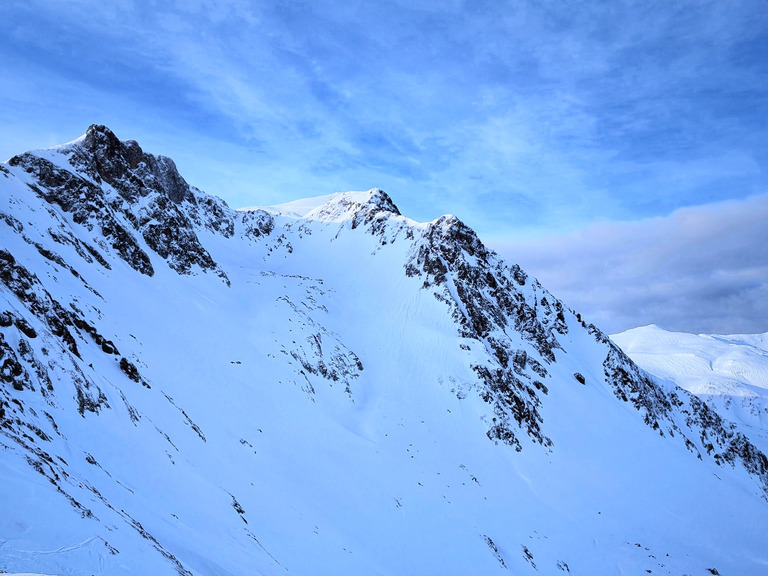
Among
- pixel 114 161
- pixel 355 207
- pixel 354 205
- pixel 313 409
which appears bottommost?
pixel 313 409

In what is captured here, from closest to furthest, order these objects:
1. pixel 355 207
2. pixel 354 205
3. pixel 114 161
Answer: pixel 114 161 → pixel 355 207 → pixel 354 205

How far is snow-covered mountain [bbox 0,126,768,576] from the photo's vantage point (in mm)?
18562

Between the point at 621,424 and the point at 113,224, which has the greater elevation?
the point at 621,424

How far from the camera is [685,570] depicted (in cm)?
5400

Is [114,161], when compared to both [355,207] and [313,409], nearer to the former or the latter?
[313,409]

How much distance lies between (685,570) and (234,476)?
5599cm

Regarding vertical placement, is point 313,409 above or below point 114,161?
below

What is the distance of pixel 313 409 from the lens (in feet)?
159

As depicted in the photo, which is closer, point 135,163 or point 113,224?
point 113,224

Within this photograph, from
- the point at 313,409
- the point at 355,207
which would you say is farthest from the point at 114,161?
the point at 355,207

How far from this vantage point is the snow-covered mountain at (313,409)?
1856 cm

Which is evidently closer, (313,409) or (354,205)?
(313,409)

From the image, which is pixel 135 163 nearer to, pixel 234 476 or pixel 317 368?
pixel 317 368

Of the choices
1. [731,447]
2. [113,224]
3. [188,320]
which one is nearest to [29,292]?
[188,320]
